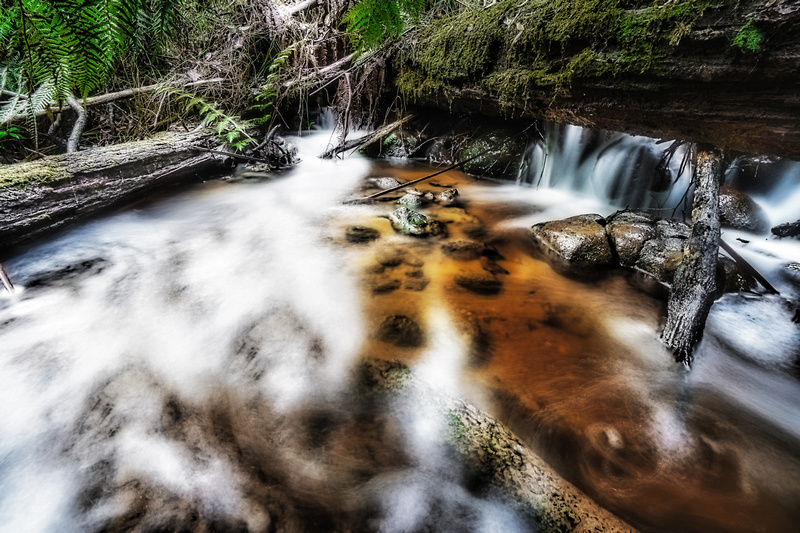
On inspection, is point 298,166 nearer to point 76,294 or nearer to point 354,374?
point 76,294

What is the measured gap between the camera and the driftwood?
16.3ft

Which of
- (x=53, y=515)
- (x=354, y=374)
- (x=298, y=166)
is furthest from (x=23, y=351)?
(x=298, y=166)

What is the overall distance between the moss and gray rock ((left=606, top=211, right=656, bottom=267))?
120 cm

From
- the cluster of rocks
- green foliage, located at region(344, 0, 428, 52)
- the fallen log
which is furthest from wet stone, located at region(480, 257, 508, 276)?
the fallen log

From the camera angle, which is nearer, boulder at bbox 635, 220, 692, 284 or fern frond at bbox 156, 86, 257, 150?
boulder at bbox 635, 220, 692, 284

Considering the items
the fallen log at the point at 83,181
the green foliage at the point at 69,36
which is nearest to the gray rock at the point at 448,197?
the fallen log at the point at 83,181

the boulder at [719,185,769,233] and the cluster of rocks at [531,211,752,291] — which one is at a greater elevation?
the boulder at [719,185,769,233]

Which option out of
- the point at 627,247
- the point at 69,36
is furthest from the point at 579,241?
the point at 69,36

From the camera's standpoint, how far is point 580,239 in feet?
9.46

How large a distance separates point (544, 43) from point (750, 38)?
136 cm

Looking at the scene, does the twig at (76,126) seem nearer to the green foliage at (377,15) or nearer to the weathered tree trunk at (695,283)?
the green foliage at (377,15)

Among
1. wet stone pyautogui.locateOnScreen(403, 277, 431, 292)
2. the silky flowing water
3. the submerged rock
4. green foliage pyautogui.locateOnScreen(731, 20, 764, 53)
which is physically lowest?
the silky flowing water

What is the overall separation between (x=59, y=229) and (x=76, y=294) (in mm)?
1112

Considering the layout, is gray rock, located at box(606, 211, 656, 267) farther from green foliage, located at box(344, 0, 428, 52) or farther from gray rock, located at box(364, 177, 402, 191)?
gray rock, located at box(364, 177, 402, 191)
